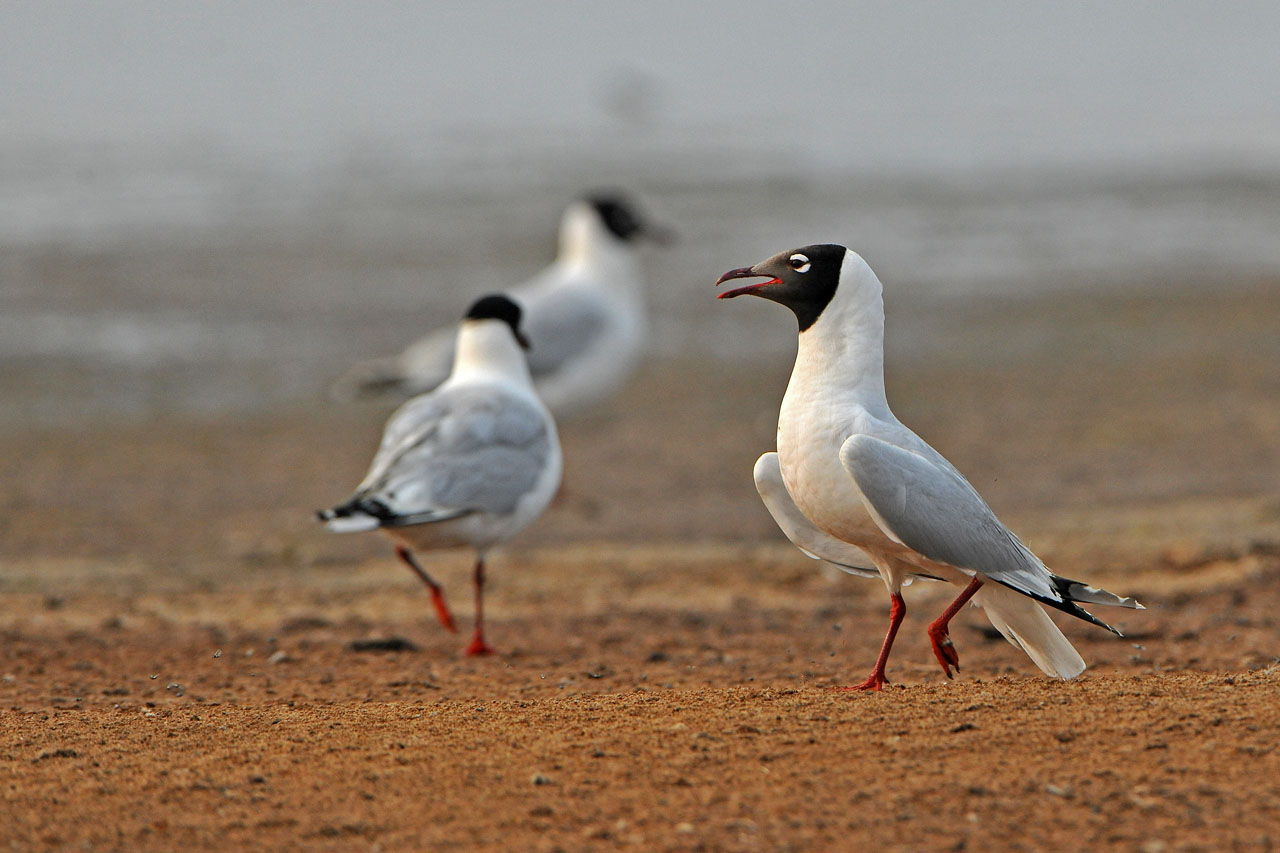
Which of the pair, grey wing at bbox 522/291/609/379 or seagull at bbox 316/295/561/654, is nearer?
seagull at bbox 316/295/561/654

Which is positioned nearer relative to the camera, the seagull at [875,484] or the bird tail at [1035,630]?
the seagull at [875,484]

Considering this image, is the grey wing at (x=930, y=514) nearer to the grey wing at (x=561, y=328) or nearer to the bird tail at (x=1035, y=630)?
the bird tail at (x=1035, y=630)

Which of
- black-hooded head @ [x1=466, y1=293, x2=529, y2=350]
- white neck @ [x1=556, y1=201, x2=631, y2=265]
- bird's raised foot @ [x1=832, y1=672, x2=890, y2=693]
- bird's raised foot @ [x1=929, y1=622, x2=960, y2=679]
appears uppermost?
white neck @ [x1=556, y1=201, x2=631, y2=265]

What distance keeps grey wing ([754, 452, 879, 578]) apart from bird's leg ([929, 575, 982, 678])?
1.61 feet

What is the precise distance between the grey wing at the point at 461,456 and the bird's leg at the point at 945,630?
2838mm

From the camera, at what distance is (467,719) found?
5117mm

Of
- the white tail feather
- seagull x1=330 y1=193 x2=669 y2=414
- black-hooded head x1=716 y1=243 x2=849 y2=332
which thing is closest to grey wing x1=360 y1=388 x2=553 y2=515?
the white tail feather

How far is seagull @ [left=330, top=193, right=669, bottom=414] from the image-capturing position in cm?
1230

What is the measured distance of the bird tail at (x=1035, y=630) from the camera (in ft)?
18.4

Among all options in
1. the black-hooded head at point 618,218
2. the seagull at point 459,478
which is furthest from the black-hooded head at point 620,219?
the seagull at point 459,478

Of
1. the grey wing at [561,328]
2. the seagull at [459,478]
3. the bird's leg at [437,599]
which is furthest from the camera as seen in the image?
the grey wing at [561,328]

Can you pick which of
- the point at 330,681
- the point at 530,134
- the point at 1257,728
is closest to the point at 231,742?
the point at 330,681

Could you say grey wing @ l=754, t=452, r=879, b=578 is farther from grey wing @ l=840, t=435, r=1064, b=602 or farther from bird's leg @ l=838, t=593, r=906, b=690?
grey wing @ l=840, t=435, r=1064, b=602

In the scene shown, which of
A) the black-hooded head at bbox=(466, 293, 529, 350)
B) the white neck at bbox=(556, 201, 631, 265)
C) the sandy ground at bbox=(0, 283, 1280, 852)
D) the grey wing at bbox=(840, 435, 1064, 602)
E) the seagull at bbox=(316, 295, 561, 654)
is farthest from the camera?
the white neck at bbox=(556, 201, 631, 265)
